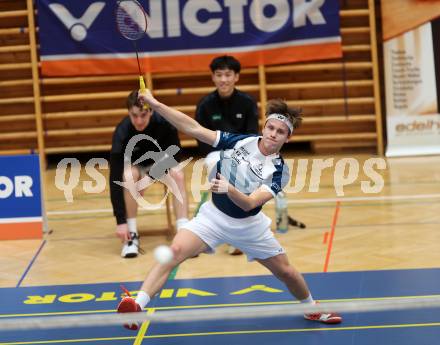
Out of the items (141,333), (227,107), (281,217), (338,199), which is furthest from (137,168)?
(338,199)

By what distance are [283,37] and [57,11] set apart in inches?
120

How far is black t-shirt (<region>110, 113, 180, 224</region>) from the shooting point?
317 inches

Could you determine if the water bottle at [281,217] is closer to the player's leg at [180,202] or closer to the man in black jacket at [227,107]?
the man in black jacket at [227,107]

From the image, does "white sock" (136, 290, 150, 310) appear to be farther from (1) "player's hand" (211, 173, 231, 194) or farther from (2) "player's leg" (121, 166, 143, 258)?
(2) "player's leg" (121, 166, 143, 258)

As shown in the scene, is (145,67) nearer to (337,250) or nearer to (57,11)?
(57,11)

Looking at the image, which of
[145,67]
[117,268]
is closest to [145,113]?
[117,268]

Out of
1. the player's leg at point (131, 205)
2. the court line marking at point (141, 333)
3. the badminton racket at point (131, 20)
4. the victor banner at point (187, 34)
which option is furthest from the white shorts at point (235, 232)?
the victor banner at point (187, 34)

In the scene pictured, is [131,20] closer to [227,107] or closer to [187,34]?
[227,107]

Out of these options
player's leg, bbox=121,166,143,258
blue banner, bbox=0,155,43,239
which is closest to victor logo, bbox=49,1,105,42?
blue banner, bbox=0,155,43,239

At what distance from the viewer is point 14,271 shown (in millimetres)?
7723

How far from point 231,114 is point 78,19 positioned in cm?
483

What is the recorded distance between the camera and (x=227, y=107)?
7.95 m

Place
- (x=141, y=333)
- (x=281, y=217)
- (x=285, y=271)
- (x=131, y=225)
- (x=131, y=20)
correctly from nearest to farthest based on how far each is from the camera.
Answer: (x=285, y=271)
(x=141, y=333)
(x=131, y=20)
(x=131, y=225)
(x=281, y=217)

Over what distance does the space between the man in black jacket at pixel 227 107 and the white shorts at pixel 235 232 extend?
2.07 m
